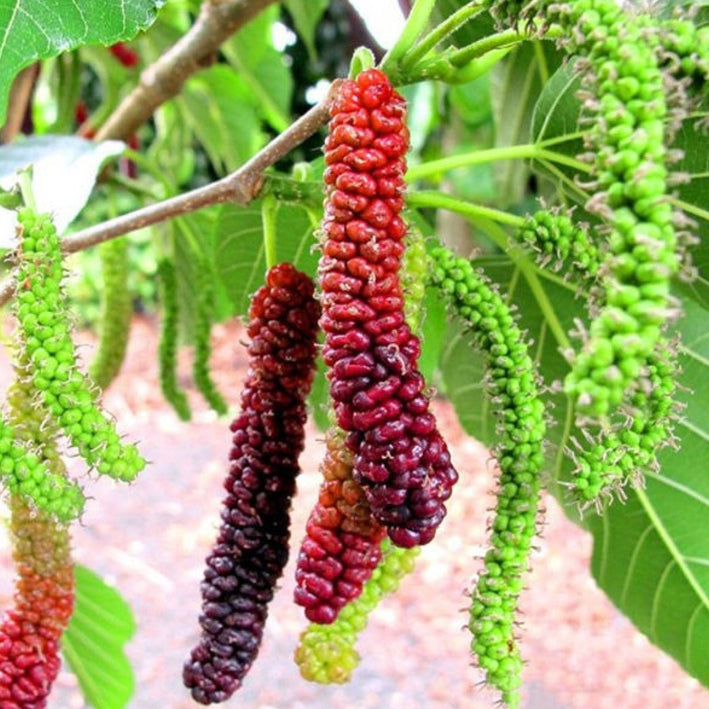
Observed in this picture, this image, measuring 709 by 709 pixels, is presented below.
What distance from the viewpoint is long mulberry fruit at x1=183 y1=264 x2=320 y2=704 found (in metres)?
0.66

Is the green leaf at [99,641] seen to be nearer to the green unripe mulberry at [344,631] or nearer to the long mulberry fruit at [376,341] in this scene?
the green unripe mulberry at [344,631]

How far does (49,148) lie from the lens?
915 millimetres

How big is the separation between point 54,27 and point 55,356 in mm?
217

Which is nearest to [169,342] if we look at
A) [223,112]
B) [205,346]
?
[205,346]

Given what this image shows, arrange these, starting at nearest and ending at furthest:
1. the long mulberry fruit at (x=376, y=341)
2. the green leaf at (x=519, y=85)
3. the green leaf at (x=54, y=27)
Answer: the long mulberry fruit at (x=376, y=341) < the green leaf at (x=54, y=27) < the green leaf at (x=519, y=85)

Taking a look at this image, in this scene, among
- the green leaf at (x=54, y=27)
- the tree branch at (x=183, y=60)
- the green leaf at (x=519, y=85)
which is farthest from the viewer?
the tree branch at (x=183, y=60)

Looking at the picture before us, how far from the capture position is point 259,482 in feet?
2.20

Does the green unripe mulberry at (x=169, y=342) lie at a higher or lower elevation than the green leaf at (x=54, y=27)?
lower

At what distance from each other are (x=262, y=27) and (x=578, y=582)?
2361 mm

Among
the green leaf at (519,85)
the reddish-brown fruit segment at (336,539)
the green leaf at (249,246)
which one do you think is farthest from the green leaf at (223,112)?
the reddish-brown fruit segment at (336,539)

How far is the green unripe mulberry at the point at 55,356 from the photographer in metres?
0.56

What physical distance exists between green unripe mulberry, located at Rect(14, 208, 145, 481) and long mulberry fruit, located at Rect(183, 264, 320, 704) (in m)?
0.10

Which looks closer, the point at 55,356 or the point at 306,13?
the point at 55,356

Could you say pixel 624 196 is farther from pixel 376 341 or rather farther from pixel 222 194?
pixel 222 194
